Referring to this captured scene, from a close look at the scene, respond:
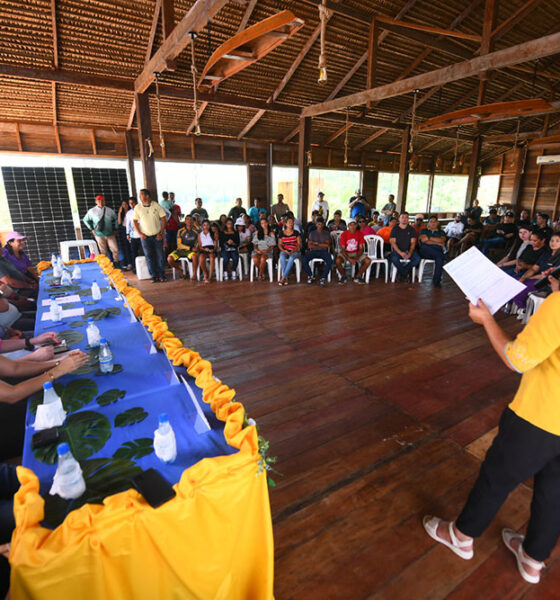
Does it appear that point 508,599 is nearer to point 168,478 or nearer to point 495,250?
point 168,478

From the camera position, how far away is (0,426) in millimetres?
1873

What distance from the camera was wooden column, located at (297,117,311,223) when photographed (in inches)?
324

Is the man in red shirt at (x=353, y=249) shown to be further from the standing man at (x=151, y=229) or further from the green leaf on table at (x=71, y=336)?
the green leaf on table at (x=71, y=336)

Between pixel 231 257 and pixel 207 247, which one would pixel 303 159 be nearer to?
pixel 231 257

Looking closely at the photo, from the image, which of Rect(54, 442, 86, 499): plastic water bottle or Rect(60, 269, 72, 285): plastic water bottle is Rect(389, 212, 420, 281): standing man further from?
Rect(54, 442, 86, 499): plastic water bottle

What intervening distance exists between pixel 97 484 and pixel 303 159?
8.29 meters

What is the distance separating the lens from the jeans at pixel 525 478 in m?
1.23

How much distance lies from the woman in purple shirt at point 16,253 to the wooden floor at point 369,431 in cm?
167

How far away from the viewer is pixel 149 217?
19.7ft

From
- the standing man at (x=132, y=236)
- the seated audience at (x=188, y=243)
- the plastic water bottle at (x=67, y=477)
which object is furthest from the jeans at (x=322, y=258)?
the plastic water bottle at (x=67, y=477)

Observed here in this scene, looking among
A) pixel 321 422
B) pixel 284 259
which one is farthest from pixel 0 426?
pixel 284 259

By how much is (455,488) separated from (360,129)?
37.1 ft

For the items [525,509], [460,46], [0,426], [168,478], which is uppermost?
[460,46]

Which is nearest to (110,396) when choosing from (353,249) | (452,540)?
(452,540)
